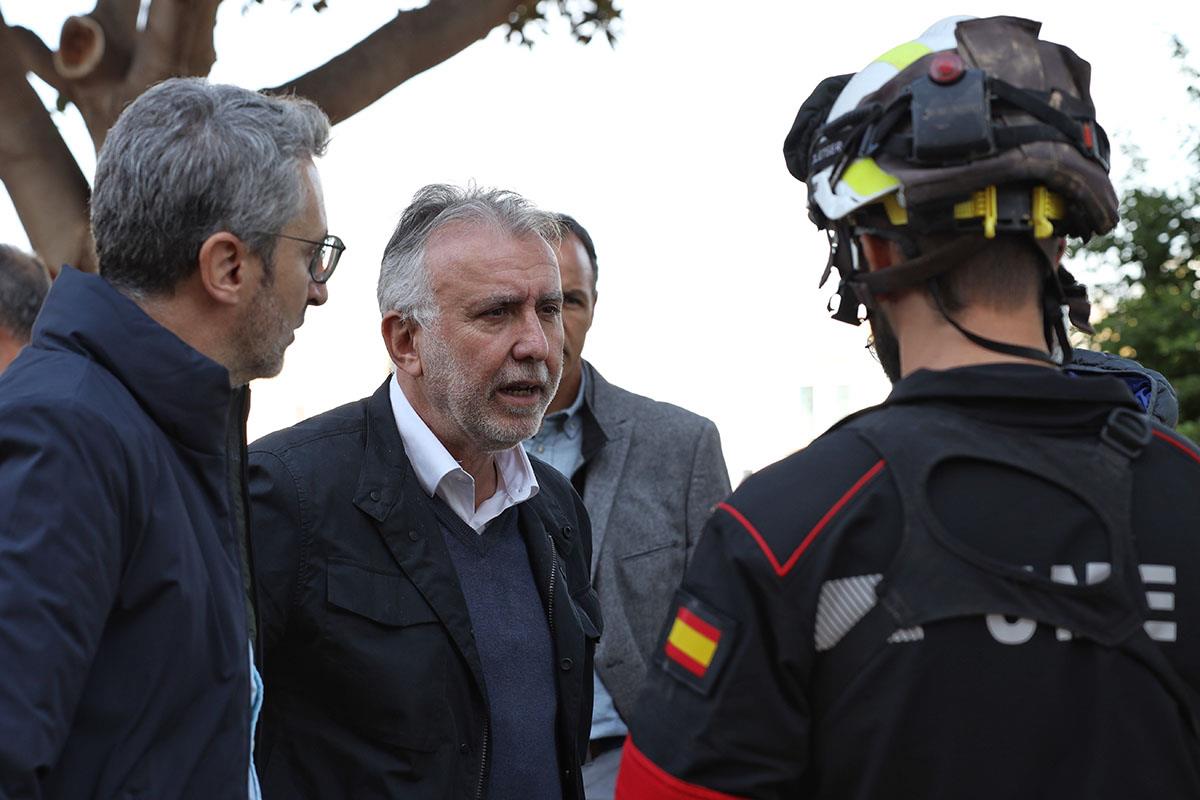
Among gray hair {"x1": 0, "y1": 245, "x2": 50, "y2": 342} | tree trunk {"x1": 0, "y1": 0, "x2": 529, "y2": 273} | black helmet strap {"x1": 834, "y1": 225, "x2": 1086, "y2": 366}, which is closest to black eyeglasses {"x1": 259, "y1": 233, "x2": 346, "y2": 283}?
black helmet strap {"x1": 834, "y1": 225, "x2": 1086, "y2": 366}

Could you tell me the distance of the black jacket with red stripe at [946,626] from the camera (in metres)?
1.56

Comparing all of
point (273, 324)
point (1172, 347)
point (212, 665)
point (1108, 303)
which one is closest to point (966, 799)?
point (212, 665)

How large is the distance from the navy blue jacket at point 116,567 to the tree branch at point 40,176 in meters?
3.51

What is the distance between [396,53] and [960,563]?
15.6 feet

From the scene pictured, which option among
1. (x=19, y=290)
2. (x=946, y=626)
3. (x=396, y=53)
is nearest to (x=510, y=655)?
(x=946, y=626)

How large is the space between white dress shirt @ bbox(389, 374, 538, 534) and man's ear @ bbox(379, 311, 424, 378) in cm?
8

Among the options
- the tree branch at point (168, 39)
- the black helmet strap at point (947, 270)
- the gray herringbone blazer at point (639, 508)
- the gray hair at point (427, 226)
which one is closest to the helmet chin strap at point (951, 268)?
the black helmet strap at point (947, 270)

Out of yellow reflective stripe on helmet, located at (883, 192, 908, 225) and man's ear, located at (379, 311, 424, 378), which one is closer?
yellow reflective stripe on helmet, located at (883, 192, 908, 225)

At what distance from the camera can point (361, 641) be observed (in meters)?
2.67

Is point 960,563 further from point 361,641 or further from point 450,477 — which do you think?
point 450,477

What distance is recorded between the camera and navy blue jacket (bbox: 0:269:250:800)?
65.5 inches

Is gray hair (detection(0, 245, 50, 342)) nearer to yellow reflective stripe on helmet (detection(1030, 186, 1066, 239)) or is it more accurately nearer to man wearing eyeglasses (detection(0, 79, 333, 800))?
man wearing eyeglasses (detection(0, 79, 333, 800))

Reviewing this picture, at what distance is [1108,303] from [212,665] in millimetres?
10683

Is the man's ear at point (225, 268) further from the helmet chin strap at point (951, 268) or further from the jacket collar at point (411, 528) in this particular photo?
the helmet chin strap at point (951, 268)
